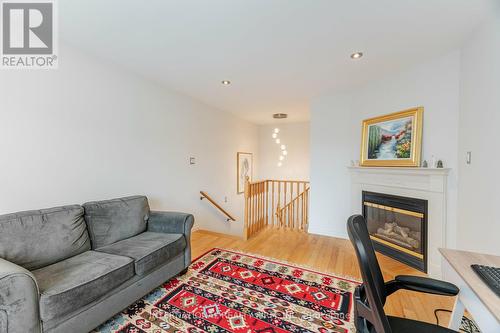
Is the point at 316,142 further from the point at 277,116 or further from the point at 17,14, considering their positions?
the point at 17,14

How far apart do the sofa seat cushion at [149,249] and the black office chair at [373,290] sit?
1.67m

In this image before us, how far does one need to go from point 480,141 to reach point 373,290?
199 cm

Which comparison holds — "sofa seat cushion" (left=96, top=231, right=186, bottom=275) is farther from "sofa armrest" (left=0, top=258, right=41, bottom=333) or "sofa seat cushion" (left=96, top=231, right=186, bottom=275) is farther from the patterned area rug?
"sofa armrest" (left=0, top=258, right=41, bottom=333)

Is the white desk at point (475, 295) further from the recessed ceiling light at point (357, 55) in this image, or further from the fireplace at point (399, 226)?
the recessed ceiling light at point (357, 55)

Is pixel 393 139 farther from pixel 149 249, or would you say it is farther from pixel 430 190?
pixel 149 249

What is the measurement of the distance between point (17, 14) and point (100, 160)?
1429 millimetres

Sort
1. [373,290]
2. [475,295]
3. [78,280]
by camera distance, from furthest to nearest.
A: [78,280], [475,295], [373,290]

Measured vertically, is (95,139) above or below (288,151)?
below

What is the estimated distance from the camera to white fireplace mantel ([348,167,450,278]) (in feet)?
7.64

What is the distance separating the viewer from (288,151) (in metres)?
6.18

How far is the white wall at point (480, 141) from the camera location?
1.65m

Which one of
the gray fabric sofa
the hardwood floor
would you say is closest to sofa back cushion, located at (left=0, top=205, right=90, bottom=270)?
the gray fabric sofa

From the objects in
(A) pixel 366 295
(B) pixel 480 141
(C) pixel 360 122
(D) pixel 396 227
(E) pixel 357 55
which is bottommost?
(D) pixel 396 227

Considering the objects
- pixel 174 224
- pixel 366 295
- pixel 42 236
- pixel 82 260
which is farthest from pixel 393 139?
pixel 42 236
